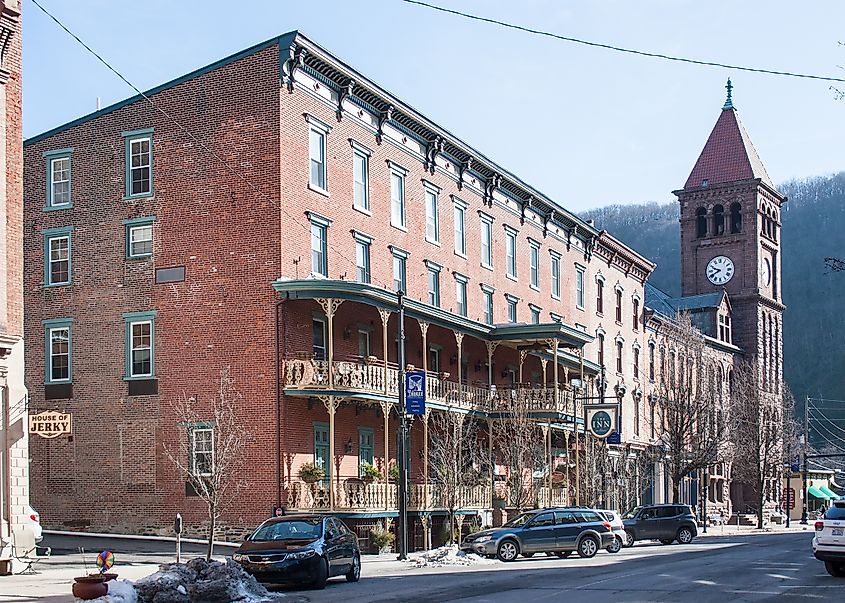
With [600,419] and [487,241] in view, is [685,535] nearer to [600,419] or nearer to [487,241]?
[600,419]

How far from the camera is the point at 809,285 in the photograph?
14975 cm

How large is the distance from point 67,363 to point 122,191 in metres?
5.85

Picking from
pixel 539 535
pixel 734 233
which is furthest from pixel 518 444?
pixel 734 233

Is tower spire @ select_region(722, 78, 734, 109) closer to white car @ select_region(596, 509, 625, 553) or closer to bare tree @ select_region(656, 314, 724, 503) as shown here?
bare tree @ select_region(656, 314, 724, 503)

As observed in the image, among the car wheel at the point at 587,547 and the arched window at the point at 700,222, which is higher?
the arched window at the point at 700,222

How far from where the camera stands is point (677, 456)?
205 feet

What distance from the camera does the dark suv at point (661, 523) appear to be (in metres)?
47.9

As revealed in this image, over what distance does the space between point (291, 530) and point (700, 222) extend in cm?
7570

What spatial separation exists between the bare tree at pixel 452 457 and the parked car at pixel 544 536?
8.88 ft

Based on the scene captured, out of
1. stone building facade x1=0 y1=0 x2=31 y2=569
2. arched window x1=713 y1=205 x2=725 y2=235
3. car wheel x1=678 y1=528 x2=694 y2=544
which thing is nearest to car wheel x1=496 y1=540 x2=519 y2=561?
stone building facade x1=0 y1=0 x2=31 y2=569

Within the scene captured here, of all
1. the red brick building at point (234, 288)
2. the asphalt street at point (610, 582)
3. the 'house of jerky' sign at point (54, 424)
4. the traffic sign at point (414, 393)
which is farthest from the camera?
the red brick building at point (234, 288)

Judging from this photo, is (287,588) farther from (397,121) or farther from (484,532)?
(397,121)

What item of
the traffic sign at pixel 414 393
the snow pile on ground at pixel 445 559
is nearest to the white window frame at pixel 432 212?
the traffic sign at pixel 414 393

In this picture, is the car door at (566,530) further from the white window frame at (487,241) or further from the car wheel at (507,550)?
the white window frame at (487,241)
